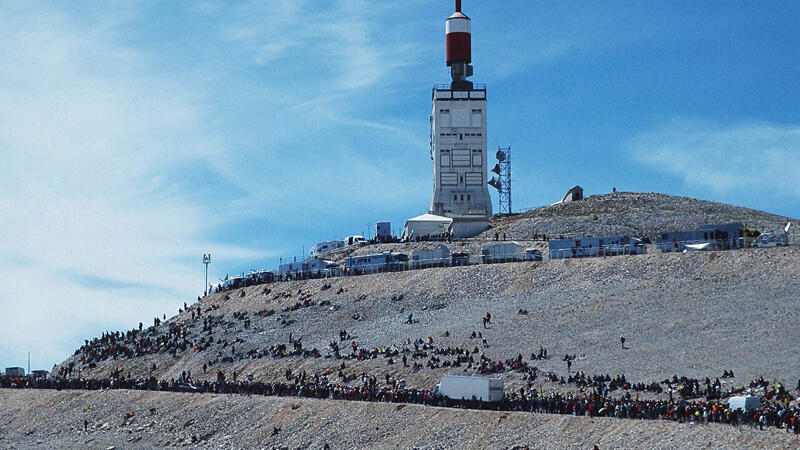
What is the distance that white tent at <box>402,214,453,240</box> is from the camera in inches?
4321

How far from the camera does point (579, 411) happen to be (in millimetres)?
52781

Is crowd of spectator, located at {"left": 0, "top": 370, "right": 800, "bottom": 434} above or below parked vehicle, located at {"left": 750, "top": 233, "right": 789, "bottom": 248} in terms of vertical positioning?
below

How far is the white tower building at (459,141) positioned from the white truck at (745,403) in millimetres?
70685

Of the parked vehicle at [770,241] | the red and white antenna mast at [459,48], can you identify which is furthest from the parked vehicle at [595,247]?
the red and white antenna mast at [459,48]

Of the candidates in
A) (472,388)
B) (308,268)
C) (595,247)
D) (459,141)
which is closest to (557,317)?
(595,247)

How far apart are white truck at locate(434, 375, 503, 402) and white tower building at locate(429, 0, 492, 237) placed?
62234 mm

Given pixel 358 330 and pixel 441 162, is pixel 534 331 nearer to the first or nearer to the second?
pixel 358 330

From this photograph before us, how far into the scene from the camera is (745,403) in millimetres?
49062

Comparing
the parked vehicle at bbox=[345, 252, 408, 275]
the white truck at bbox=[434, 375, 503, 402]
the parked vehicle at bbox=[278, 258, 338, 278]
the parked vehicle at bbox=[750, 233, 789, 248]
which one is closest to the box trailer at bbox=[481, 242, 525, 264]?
the parked vehicle at bbox=[345, 252, 408, 275]

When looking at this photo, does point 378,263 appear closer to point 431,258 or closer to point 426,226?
point 431,258

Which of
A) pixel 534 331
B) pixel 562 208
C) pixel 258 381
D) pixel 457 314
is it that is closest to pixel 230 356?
pixel 258 381

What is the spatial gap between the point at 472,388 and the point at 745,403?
12839 millimetres

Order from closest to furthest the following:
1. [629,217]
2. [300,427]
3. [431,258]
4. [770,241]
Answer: [300,427]
[770,241]
[431,258]
[629,217]

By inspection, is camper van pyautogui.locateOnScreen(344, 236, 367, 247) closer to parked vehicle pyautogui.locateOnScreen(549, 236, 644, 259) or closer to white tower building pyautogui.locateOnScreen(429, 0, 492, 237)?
white tower building pyautogui.locateOnScreen(429, 0, 492, 237)
